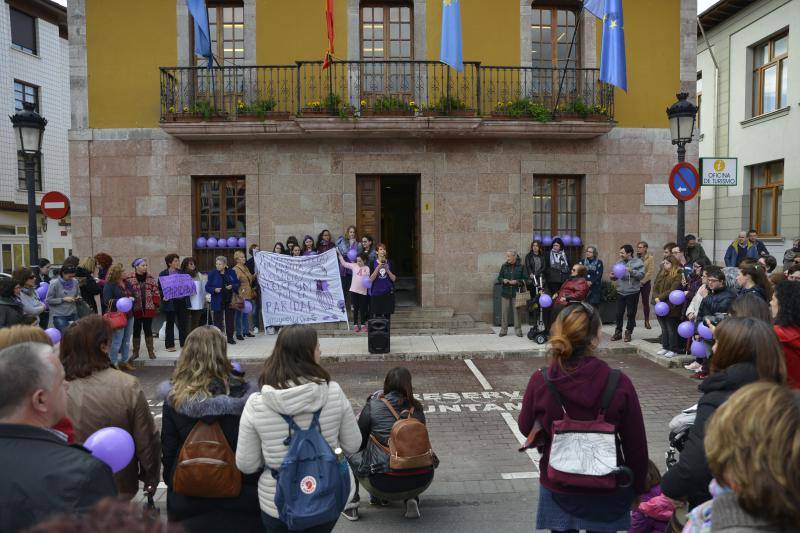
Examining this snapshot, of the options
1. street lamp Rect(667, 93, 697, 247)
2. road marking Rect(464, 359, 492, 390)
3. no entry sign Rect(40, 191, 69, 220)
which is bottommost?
road marking Rect(464, 359, 492, 390)

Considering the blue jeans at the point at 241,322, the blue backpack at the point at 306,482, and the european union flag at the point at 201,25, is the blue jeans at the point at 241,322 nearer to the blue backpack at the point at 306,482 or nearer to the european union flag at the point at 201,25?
the european union flag at the point at 201,25

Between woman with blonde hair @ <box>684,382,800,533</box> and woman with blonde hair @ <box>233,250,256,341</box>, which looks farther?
woman with blonde hair @ <box>233,250,256,341</box>

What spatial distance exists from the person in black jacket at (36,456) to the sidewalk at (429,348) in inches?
357

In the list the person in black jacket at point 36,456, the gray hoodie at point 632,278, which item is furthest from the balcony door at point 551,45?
the person in black jacket at point 36,456

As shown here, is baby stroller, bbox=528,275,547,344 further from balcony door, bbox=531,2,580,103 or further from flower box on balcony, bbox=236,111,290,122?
flower box on balcony, bbox=236,111,290,122

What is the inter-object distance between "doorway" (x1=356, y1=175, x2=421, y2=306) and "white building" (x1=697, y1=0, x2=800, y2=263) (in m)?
12.8

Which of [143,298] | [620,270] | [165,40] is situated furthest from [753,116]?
[143,298]

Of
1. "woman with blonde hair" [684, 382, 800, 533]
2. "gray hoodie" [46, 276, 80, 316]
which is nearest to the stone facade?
"gray hoodie" [46, 276, 80, 316]

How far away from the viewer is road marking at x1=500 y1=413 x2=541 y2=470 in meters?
5.94

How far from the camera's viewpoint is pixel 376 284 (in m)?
12.6

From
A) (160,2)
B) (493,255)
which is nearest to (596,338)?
(493,255)

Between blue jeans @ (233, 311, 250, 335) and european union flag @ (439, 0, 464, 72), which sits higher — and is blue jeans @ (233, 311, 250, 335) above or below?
below

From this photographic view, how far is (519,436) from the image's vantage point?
21.7ft

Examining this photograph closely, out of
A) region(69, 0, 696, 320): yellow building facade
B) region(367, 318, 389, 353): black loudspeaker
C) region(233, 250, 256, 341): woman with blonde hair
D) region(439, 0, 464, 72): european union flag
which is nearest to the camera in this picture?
region(367, 318, 389, 353): black loudspeaker
